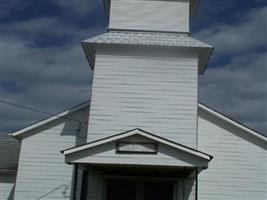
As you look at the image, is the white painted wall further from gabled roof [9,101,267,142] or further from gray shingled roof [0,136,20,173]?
gabled roof [9,101,267,142]

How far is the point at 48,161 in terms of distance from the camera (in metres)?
15.5

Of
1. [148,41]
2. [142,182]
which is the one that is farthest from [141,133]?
[148,41]

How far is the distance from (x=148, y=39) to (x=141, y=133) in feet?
14.3

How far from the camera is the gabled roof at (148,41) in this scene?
14.8m

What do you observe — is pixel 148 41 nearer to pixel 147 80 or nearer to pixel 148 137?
pixel 147 80

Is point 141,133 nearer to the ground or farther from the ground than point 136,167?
farther from the ground

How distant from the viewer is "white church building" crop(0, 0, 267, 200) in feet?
43.8

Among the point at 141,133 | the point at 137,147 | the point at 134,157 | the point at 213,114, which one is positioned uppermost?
the point at 213,114

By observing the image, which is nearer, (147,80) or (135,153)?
(135,153)

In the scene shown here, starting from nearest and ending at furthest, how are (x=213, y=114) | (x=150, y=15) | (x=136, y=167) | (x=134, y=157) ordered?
(x=134, y=157) < (x=136, y=167) < (x=213, y=114) < (x=150, y=15)

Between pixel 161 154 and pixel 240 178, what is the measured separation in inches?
193

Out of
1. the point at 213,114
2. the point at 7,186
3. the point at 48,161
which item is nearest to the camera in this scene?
the point at 48,161

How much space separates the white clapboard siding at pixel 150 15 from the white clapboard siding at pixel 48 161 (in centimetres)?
364

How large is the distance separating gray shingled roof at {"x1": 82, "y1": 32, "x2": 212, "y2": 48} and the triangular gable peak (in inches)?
160
